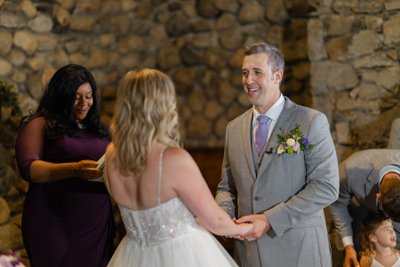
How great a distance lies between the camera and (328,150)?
267cm

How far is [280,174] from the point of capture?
2.66 meters

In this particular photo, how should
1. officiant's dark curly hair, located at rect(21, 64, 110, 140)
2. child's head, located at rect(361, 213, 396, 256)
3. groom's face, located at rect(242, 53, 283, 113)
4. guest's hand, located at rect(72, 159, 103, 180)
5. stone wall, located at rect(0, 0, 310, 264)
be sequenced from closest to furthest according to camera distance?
groom's face, located at rect(242, 53, 283, 113), guest's hand, located at rect(72, 159, 103, 180), officiant's dark curly hair, located at rect(21, 64, 110, 140), child's head, located at rect(361, 213, 396, 256), stone wall, located at rect(0, 0, 310, 264)

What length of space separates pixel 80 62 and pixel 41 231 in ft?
6.52

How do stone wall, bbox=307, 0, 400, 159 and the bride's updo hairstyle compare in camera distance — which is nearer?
the bride's updo hairstyle

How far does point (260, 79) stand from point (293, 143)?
1.05ft

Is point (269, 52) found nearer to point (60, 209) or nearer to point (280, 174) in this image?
point (280, 174)

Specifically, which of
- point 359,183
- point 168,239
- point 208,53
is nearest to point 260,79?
point 168,239

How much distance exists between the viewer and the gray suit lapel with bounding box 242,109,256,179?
2.71 meters

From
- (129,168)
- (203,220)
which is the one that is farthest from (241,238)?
(129,168)

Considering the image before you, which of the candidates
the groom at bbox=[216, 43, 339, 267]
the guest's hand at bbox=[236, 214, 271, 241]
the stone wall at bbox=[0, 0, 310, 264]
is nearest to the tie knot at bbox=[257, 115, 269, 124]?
the groom at bbox=[216, 43, 339, 267]

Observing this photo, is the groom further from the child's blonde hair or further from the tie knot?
the child's blonde hair

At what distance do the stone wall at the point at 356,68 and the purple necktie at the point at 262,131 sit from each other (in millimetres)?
1733

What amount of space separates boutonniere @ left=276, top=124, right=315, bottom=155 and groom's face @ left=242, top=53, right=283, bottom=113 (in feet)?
0.64

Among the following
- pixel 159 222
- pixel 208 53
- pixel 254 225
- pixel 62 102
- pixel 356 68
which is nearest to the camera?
pixel 159 222
